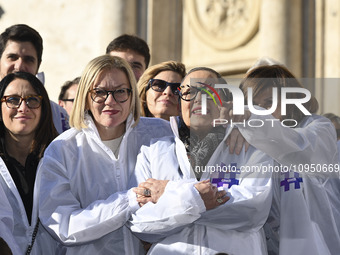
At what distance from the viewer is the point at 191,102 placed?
16.3 feet

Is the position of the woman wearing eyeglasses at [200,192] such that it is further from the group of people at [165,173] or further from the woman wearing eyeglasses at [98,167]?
the woman wearing eyeglasses at [98,167]

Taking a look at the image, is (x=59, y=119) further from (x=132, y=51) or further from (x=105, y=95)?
(x=105, y=95)

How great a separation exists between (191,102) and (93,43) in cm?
646

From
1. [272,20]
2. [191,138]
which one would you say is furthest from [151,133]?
[272,20]

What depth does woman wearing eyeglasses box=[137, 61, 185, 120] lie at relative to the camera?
5.91 metres

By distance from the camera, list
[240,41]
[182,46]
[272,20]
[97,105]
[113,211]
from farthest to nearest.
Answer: [182,46]
[240,41]
[272,20]
[97,105]
[113,211]

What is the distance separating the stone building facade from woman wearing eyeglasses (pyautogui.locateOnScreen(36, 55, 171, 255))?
12.9 feet

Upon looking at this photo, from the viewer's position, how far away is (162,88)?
5.93 m

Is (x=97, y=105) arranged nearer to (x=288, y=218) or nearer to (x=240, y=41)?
(x=288, y=218)

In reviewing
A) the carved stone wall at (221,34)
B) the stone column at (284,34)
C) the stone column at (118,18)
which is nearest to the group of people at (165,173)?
the stone column at (284,34)

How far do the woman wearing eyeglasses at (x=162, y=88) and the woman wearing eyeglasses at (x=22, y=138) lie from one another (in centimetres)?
89

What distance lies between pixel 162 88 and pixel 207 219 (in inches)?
62.3

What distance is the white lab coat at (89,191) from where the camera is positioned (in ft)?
15.4

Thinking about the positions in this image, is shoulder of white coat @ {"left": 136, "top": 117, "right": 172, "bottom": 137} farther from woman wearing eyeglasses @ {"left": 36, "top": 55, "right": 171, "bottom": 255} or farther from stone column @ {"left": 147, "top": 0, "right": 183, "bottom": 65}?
stone column @ {"left": 147, "top": 0, "right": 183, "bottom": 65}
